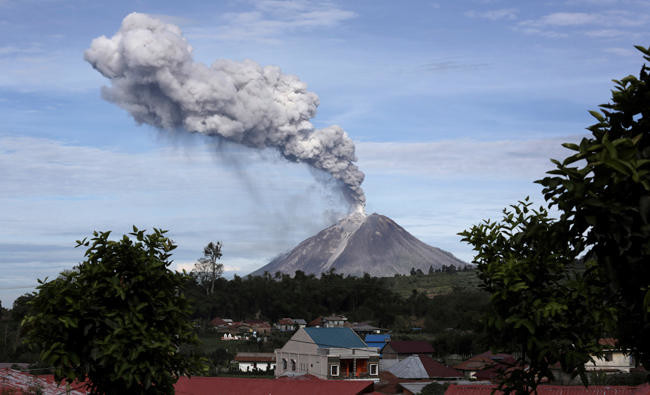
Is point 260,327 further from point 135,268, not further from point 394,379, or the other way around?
point 135,268

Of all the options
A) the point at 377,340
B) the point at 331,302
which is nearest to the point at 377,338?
the point at 377,340

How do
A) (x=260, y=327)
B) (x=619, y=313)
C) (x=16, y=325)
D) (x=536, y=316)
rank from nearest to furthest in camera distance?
(x=619, y=313) < (x=536, y=316) < (x=16, y=325) < (x=260, y=327)

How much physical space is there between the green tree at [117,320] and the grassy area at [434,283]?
144989mm

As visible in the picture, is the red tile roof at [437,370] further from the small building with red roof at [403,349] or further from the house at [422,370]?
the small building with red roof at [403,349]

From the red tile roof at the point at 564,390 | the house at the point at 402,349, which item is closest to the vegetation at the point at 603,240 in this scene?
the red tile roof at the point at 564,390

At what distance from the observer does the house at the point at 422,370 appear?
215 feet

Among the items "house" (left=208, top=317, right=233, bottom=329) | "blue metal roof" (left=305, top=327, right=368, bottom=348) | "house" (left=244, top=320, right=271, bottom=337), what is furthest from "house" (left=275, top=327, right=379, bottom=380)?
"house" (left=208, top=317, right=233, bottom=329)

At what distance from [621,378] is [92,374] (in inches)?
1734

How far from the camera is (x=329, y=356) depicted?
67750mm

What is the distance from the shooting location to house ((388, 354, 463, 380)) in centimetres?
6556

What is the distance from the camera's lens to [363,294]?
5655 inches

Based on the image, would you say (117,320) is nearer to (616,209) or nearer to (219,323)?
(616,209)

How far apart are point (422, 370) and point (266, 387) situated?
38.8 m

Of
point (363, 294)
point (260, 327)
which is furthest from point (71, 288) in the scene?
point (363, 294)
